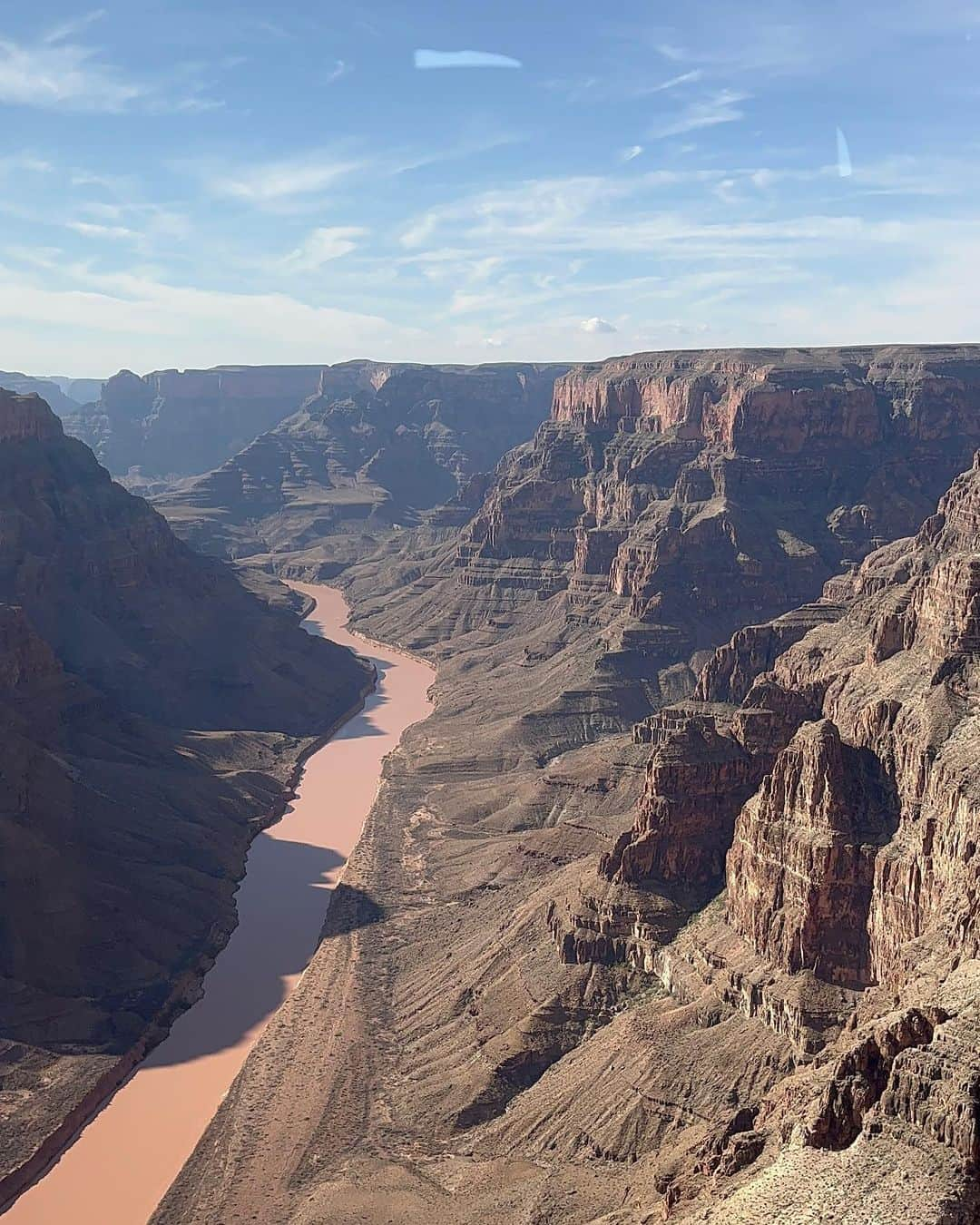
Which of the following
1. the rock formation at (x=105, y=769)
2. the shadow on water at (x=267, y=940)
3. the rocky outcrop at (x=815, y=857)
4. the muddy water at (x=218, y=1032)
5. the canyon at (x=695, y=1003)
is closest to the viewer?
the canyon at (x=695, y=1003)

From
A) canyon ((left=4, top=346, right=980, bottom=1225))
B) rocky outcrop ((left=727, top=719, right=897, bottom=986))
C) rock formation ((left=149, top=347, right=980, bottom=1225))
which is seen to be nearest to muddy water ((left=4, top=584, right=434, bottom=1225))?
canyon ((left=4, top=346, right=980, bottom=1225))

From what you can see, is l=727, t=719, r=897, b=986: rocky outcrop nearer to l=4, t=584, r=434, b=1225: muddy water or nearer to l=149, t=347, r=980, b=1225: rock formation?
l=149, t=347, r=980, b=1225: rock formation

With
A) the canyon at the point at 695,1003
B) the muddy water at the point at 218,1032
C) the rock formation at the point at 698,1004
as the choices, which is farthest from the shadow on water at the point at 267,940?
the rock formation at the point at 698,1004

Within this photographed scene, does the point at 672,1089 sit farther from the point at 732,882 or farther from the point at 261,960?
the point at 261,960

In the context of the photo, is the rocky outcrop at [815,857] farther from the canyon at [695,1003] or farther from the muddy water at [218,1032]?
the muddy water at [218,1032]

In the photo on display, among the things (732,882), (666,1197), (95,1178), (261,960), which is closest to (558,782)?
(261,960)

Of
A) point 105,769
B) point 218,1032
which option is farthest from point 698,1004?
point 105,769
